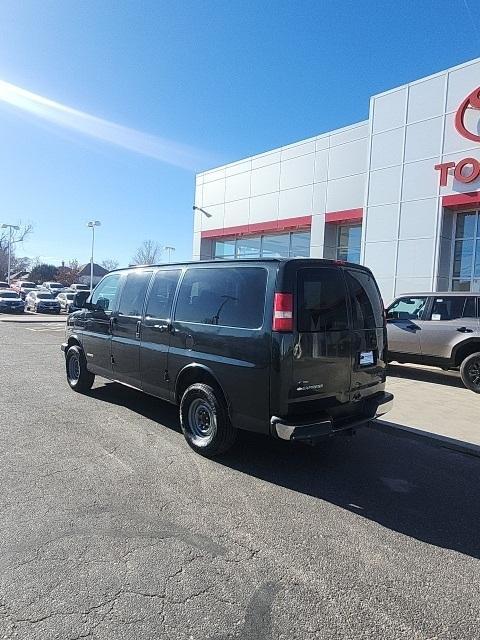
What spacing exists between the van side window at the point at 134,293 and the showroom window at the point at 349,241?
13025mm

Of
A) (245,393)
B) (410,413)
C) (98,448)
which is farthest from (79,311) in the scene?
(410,413)

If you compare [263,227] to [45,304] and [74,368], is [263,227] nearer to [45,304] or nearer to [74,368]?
[74,368]

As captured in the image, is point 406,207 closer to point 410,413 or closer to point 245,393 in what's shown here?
point 410,413

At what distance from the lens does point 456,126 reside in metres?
13.7

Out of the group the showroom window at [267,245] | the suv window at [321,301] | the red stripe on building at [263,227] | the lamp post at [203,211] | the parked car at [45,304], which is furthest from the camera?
the parked car at [45,304]

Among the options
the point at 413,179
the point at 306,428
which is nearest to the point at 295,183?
the point at 413,179

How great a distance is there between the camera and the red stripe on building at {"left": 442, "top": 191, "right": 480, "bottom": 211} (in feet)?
44.1

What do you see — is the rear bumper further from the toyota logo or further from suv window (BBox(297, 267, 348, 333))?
the toyota logo

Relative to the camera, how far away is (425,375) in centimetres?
1037

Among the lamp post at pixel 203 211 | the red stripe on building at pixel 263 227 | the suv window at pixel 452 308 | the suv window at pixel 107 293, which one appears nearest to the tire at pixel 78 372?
the suv window at pixel 107 293

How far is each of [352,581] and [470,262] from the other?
1393 centimetres

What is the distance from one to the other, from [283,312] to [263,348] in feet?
1.25

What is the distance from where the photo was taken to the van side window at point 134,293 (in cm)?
604

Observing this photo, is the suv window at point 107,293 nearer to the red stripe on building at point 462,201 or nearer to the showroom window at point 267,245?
the red stripe on building at point 462,201
